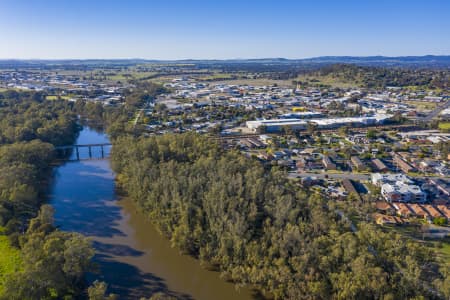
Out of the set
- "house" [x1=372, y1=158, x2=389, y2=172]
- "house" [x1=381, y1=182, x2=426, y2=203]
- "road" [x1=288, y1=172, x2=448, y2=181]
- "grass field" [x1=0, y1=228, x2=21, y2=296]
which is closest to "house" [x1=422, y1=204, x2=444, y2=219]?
"house" [x1=381, y1=182, x2=426, y2=203]

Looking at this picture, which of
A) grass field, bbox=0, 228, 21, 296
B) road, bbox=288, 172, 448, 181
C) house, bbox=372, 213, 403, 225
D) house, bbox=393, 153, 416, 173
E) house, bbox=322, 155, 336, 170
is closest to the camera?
grass field, bbox=0, 228, 21, 296

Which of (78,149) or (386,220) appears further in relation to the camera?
(78,149)

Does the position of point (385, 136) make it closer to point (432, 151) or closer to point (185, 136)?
point (432, 151)

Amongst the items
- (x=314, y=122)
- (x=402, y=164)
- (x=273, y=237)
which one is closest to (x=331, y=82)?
(x=314, y=122)

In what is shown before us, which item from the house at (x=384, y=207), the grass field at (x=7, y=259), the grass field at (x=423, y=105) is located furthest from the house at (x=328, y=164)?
the grass field at (x=423, y=105)

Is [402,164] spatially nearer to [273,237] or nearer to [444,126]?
[273,237]

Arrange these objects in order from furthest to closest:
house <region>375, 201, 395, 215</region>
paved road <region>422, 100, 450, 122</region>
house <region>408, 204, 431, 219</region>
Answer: paved road <region>422, 100, 450, 122</region> < house <region>375, 201, 395, 215</region> < house <region>408, 204, 431, 219</region>

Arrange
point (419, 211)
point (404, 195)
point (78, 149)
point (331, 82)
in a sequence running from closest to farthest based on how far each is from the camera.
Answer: point (419, 211)
point (404, 195)
point (78, 149)
point (331, 82)

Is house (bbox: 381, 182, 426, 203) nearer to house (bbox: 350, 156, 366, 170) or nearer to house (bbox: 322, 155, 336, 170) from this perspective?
house (bbox: 350, 156, 366, 170)
